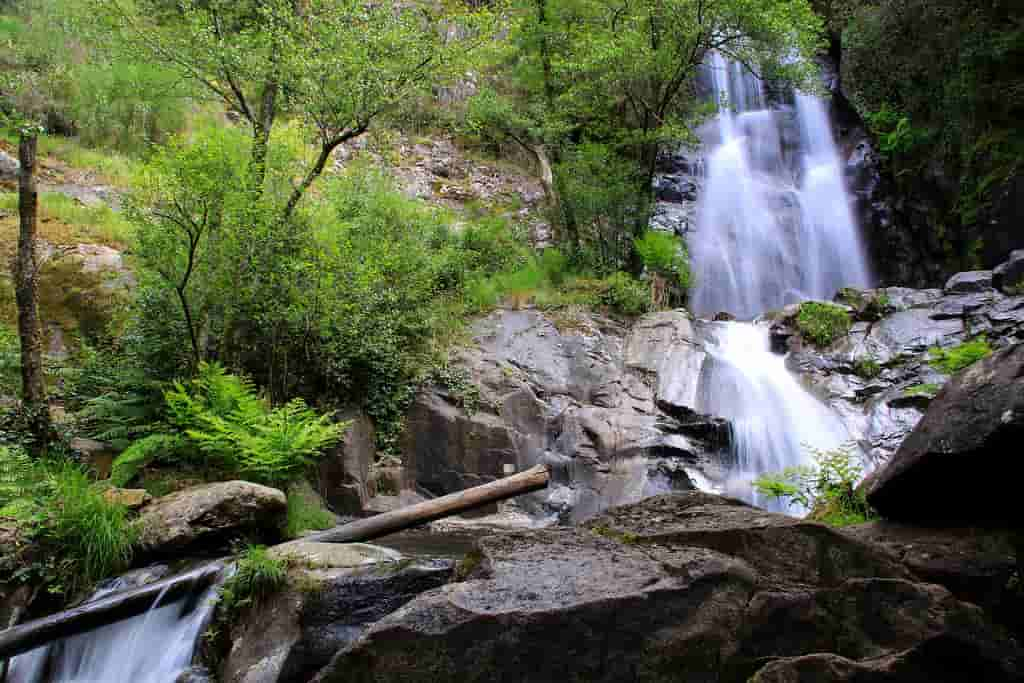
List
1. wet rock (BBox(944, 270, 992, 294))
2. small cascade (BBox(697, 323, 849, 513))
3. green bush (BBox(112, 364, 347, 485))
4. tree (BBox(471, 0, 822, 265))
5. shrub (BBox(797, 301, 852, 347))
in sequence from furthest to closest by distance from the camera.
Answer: tree (BBox(471, 0, 822, 265)) < shrub (BBox(797, 301, 852, 347)) < wet rock (BBox(944, 270, 992, 294)) < small cascade (BBox(697, 323, 849, 513)) < green bush (BBox(112, 364, 347, 485))

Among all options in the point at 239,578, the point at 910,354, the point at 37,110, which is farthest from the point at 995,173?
the point at 37,110

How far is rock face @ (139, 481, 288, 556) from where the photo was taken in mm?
5891

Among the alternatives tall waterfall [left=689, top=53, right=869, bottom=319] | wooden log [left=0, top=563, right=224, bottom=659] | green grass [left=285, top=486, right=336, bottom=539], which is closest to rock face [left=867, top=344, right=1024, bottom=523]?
wooden log [left=0, top=563, right=224, bottom=659]

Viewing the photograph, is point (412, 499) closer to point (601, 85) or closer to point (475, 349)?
point (475, 349)

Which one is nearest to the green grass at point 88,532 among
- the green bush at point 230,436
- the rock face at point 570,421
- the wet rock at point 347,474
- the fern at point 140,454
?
the fern at point 140,454

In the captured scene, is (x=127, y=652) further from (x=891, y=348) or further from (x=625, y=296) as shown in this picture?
(x=891, y=348)

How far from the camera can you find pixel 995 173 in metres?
14.0

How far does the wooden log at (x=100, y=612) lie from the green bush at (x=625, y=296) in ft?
32.1

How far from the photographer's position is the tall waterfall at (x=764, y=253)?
10578 mm

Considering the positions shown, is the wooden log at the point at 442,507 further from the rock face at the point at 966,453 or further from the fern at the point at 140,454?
the rock face at the point at 966,453

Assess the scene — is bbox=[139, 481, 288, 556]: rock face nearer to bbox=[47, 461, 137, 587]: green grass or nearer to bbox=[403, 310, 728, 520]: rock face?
bbox=[47, 461, 137, 587]: green grass

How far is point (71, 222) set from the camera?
11.5 m

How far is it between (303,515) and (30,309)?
3.75 meters

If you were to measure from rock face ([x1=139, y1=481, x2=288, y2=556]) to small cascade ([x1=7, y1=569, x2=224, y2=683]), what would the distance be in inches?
35.9
